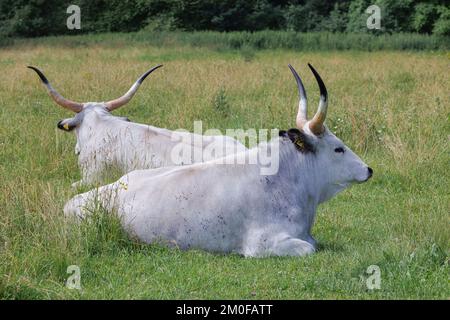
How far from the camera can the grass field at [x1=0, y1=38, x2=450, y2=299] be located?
18.7 feet

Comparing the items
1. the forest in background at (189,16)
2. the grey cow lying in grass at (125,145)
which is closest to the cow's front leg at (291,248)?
the grey cow lying in grass at (125,145)

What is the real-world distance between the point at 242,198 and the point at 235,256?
464mm

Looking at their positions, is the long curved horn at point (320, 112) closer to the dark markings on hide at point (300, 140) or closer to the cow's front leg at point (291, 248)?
the dark markings on hide at point (300, 140)

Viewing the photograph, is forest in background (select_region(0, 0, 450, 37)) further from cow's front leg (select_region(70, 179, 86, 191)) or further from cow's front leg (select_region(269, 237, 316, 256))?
cow's front leg (select_region(269, 237, 316, 256))

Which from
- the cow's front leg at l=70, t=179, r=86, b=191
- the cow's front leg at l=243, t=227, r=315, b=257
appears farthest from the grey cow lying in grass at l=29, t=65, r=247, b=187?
the cow's front leg at l=243, t=227, r=315, b=257

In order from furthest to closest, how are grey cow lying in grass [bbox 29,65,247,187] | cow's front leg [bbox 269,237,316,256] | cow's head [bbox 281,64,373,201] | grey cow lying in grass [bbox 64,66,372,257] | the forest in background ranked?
the forest in background
grey cow lying in grass [bbox 29,65,247,187]
cow's head [bbox 281,64,373,201]
grey cow lying in grass [bbox 64,66,372,257]
cow's front leg [bbox 269,237,316,256]

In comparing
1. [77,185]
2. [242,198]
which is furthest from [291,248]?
[77,185]

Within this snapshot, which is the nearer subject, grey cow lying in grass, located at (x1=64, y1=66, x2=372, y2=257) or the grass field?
the grass field

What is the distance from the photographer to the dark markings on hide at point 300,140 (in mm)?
6947

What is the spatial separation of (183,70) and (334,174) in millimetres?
12881

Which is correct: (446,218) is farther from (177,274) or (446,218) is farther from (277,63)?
(277,63)

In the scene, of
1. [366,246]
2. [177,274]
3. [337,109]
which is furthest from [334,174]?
[337,109]

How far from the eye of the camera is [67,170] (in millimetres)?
9930

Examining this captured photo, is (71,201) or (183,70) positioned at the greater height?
(71,201)
